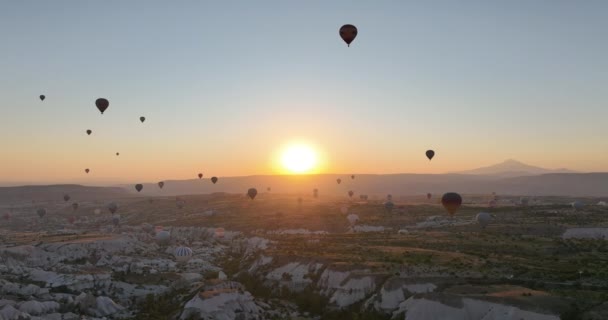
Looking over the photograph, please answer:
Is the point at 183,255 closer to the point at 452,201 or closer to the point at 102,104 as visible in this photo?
the point at 102,104

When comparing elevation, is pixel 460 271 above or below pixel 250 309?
above

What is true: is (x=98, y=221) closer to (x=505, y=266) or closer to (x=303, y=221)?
(x=303, y=221)

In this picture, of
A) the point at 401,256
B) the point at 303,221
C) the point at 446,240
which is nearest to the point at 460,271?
the point at 401,256

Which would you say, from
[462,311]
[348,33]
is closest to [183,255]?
[348,33]

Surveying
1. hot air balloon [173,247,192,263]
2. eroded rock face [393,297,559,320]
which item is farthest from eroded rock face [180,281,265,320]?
hot air balloon [173,247,192,263]

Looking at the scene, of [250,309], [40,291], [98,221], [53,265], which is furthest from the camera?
[98,221]
